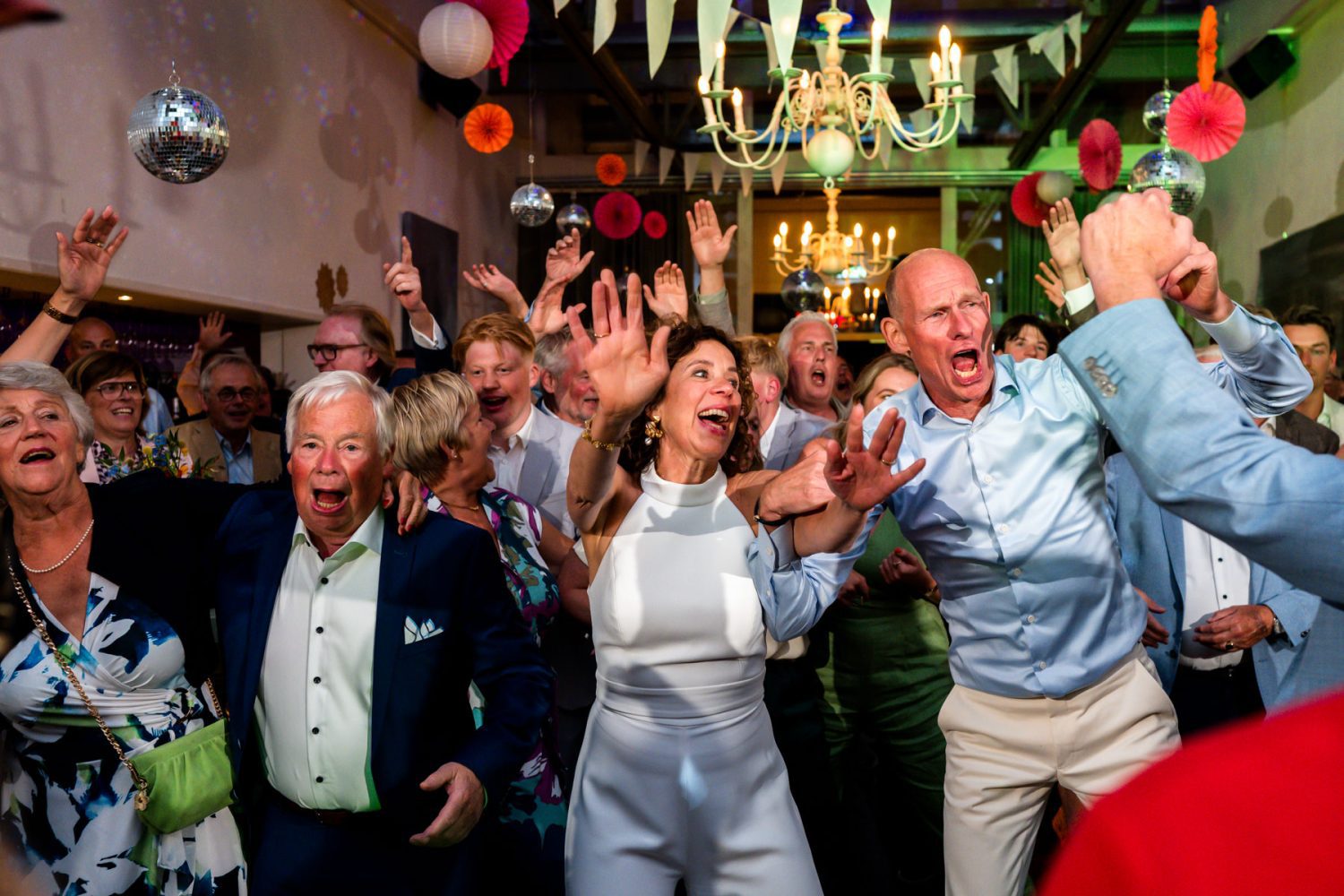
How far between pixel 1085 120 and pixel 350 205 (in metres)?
7.60

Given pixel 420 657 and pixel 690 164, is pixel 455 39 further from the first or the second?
pixel 690 164

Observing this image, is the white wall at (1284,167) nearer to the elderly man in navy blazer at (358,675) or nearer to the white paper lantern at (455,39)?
the white paper lantern at (455,39)

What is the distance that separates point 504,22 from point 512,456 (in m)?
3.41

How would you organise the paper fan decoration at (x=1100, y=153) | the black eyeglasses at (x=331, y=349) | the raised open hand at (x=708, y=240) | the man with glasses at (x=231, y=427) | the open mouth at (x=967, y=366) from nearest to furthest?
the open mouth at (x=967, y=366), the black eyeglasses at (x=331, y=349), the raised open hand at (x=708, y=240), the man with glasses at (x=231, y=427), the paper fan decoration at (x=1100, y=153)

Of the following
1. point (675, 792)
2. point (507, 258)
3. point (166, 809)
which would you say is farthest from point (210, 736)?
point (507, 258)

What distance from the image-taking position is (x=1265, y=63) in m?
7.95

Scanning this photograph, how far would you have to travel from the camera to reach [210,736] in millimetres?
2121

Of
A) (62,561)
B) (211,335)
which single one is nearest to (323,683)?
(62,561)

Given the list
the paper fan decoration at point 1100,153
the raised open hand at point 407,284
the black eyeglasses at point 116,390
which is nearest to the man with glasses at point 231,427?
the black eyeglasses at point 116,390

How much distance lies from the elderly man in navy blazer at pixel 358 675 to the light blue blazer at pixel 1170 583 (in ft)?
5.42

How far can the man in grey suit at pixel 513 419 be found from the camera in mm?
3459

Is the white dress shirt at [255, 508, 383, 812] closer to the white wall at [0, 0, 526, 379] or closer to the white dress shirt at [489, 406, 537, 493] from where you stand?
the white dress shirt at [489, 406, 537, 493]

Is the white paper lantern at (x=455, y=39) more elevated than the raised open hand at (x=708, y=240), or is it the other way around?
the white paper lantern at (x=455, y=39)

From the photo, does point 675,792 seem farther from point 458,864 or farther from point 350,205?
point 350,205
